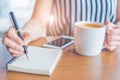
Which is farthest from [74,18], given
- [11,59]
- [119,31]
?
[11,59]

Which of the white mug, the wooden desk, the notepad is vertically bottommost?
the wooden desk

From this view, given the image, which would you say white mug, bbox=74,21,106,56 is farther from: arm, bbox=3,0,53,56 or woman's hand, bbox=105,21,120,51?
arm, bbox=3,0,53,56

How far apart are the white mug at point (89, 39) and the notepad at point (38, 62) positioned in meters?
0.08

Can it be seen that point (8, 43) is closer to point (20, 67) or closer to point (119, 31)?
point (20, 67)

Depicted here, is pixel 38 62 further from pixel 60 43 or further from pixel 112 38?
pixel 112 38

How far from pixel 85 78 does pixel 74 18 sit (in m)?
0.66

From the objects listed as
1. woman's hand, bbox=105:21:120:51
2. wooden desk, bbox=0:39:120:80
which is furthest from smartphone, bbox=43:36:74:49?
woman's hand, bbox=105:21:120:51

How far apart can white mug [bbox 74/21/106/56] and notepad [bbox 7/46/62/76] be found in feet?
0.27

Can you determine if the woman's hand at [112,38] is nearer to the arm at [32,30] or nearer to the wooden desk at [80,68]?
the wooden desk at [80,68]

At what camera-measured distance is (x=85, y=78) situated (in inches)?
28.3

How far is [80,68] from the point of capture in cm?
79

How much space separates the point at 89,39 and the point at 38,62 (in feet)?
0.71

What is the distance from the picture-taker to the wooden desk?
2.35ft

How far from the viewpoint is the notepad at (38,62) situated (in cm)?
73
